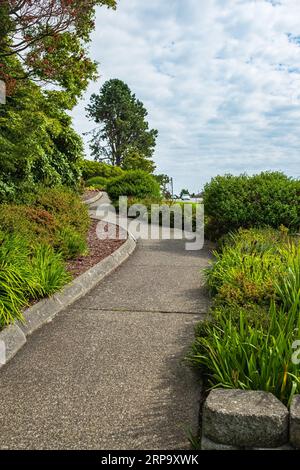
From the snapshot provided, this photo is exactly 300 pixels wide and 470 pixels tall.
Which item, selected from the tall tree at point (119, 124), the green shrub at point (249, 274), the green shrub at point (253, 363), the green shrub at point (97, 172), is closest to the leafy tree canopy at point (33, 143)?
the green shrub at point (249, 274)

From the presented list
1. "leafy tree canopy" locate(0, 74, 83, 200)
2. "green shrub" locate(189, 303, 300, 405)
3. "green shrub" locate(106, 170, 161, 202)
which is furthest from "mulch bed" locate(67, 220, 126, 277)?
"green shrub" locate(106, 170, 161, 202)

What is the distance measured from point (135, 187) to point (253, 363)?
50.2 feet

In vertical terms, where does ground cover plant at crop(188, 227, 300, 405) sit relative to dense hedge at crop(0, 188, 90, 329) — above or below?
below

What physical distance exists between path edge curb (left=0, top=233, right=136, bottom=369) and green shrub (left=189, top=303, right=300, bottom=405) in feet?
6.16

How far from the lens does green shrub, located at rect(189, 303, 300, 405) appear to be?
9.45 feet

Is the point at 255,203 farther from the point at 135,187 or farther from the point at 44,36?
the point at 135,187

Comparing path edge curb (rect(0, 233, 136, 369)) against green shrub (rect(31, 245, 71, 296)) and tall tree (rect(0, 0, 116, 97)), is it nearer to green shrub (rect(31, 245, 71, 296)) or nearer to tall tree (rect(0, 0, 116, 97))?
green shrub (rect(31, 245, 71, 296))

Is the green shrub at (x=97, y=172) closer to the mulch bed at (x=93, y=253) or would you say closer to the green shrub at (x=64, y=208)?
the mulch bed at (x=93, y=253)

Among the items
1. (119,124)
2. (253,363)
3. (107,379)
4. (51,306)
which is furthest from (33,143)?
(119,124)

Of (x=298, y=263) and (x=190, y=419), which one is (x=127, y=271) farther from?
(x=190, y=419)

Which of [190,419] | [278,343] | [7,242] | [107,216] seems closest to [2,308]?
[7,242]

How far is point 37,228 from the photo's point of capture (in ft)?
23.3

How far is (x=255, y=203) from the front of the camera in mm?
9492

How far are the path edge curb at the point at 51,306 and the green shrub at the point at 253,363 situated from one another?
6.16 feet
